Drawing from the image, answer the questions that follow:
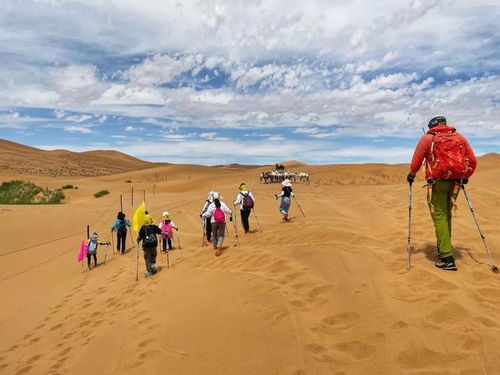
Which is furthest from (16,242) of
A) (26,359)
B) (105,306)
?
(26,359)

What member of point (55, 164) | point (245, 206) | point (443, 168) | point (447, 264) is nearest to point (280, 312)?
point (447, 264)

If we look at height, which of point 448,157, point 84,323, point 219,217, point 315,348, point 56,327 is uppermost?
point 448,157

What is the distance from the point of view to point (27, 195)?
110 ft

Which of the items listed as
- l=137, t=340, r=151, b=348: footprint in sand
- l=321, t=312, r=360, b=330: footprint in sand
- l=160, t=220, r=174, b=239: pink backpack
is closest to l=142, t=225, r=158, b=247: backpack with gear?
l=160, t=220, r=174, b=239: pink backpack

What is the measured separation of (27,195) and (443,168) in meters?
35.2

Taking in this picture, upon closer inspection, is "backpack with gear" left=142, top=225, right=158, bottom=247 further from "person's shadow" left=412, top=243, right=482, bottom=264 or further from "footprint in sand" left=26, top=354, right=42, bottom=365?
"person's shadow" left=412, top=243, right=482, bottom=264

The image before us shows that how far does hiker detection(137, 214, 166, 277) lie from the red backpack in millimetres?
6511

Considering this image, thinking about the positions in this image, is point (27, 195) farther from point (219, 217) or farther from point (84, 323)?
point (84, 323)

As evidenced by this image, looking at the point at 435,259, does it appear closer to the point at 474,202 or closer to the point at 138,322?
the point at 138,322

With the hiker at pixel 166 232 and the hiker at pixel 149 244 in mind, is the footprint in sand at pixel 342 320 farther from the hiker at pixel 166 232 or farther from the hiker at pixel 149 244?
the hiker at pixel 166 232

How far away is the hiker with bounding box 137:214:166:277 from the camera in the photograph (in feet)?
31.4

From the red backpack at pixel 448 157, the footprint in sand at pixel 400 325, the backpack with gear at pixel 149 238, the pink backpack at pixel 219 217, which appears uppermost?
the red backpack at pixel 448 157

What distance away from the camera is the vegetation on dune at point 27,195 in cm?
3163

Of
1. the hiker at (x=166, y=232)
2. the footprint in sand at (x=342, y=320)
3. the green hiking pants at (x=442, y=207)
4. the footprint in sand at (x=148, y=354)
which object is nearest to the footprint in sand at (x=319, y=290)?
the footprint in sand at (x=342, y=320)
